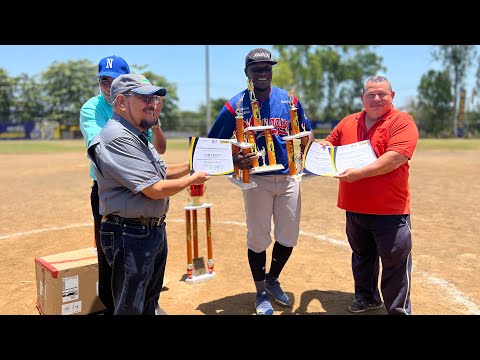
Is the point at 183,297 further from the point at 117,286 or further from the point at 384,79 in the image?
the point at 384,79

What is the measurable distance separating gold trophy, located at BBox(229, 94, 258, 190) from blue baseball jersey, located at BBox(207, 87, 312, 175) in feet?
0.39

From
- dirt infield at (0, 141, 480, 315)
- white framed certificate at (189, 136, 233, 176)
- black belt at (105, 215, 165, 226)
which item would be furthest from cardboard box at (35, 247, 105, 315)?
white framed certificate at (189, 136, 233, 176)

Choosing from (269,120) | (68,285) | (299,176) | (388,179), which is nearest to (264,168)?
(299,176)

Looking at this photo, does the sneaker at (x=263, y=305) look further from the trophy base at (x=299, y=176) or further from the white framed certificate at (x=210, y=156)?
the white framed certificate at (x=210, y=156)

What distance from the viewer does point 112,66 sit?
3377 millimetres

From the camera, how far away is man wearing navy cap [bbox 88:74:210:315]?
251 centimetres

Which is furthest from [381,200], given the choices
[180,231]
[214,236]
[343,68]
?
[343,68]

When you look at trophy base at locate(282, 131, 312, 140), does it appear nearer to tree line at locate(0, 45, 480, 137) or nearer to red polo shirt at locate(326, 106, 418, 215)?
red polo shirt at locate(326, 106, 418, 215)

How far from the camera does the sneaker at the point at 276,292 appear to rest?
3988 millimetres

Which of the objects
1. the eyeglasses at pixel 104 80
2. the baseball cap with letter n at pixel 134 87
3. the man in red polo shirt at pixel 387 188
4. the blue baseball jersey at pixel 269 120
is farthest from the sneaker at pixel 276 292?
the eyeglasses at pixel 104 80

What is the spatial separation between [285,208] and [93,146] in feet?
6.44

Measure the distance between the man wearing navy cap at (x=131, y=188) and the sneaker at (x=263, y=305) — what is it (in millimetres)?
1372

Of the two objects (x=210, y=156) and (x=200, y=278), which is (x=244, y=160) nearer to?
(x=210, y=156)

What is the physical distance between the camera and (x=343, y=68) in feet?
177
